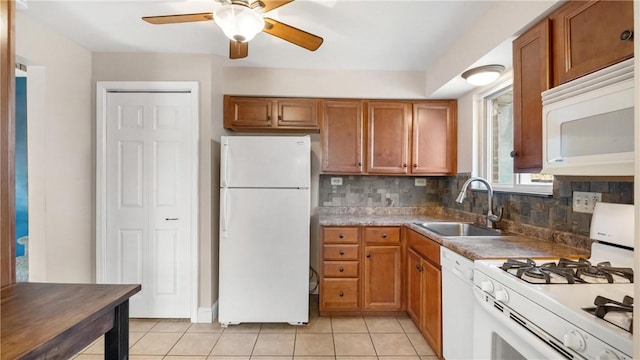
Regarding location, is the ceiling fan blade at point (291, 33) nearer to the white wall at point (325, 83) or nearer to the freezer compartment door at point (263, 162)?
the freezer compartment door at point (263, 162)

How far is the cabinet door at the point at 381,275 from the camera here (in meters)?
2.58

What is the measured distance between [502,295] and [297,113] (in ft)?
7.34

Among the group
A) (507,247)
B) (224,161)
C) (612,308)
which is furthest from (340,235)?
(612,308)

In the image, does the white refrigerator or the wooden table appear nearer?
the wooden table

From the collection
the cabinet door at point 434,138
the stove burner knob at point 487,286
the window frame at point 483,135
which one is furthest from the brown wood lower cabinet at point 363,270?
the stove burner knob at point 487,286

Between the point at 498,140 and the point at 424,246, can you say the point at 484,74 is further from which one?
the point at 424,246

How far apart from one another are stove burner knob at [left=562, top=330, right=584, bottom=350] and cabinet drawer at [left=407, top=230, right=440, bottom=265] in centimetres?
107

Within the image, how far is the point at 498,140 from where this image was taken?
2461 mm

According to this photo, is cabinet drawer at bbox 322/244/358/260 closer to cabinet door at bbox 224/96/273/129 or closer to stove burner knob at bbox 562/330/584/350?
cabinet door at bbox 224/96/273/129

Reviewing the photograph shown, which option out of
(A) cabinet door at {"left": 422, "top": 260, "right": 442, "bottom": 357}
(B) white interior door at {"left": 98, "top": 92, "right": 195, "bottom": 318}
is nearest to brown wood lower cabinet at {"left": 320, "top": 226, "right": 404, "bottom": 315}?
(A) cabinet door at {"left": 422, "top": 260, "right": 442, "bottom": 357}

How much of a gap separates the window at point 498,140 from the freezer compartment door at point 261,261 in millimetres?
1620

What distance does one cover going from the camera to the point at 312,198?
3.15 meters

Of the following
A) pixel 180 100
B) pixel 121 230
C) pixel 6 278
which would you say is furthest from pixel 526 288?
pixel 121 230

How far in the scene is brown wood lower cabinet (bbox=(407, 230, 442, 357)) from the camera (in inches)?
75.6
